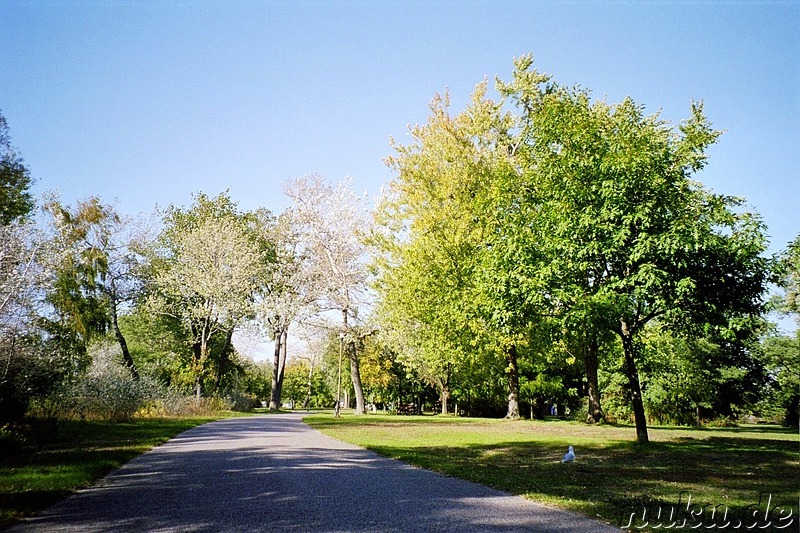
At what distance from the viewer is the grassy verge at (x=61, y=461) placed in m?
6.55

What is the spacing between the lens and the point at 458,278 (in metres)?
24.2

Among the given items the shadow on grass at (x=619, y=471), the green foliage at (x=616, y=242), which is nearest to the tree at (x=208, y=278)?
the green foliage at (x=616, y=242)

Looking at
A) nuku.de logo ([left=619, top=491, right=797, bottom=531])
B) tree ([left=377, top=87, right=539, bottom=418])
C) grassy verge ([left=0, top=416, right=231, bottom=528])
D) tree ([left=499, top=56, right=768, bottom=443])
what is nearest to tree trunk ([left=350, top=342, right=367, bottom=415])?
tree ([left=377, top=87, right=539, bottom=418])

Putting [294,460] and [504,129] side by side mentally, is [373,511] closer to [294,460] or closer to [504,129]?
[294,460]

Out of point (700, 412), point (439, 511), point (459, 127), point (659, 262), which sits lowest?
point (700, 412)

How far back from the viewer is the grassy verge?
6551 mm

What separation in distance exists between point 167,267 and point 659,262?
119 feet

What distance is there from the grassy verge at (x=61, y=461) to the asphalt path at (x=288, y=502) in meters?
0.29

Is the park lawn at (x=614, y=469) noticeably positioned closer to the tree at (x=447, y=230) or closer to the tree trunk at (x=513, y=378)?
the tree at (x=447, y=230)

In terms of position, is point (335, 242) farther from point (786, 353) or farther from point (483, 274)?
point (786, 353)

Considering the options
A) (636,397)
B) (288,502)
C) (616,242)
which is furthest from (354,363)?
(288,502)

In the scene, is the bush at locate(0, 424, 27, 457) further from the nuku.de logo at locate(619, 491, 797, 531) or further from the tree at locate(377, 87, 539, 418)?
the tree at locate(377, 87, 539, 418)

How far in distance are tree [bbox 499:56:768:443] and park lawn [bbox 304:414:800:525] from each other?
2793 millimetres

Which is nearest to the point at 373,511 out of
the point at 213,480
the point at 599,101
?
the point at 213,480
